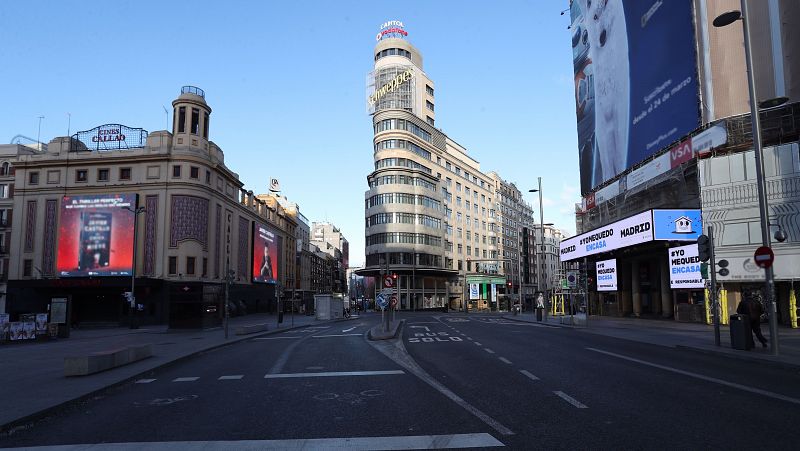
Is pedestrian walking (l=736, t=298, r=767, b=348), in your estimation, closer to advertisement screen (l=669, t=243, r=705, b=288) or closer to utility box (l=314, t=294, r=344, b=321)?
advertisement screen (l=669, t=243, r=705, b=288)

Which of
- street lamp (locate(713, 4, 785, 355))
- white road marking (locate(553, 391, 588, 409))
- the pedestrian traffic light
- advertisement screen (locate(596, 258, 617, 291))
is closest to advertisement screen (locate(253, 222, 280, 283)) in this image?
advertisement screen (locate(596, 258, 617, 291))

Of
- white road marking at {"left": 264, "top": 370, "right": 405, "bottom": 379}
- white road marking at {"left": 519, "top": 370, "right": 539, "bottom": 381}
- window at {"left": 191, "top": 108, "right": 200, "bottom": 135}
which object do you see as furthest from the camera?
window at {"left": 191, "top": 108, "right": 200, "bottom": 135}

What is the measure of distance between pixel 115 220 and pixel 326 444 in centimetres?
5009

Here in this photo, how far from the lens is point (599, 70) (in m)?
43.4

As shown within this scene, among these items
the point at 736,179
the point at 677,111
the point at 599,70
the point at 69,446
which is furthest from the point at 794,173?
the point at 69,446

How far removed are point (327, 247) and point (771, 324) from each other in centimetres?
15948

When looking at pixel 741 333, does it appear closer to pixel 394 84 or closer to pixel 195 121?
pixel 195 121

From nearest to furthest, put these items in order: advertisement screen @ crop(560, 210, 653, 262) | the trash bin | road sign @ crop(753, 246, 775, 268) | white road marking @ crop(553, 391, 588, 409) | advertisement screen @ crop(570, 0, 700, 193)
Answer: white road marking @ crop(553, 391, 588, 409) → road sign @ crop(753, 246, 775, 268) → the trash bin → advertisement screen @ crop(570, 0, 700, 193) → advertisement screen @ crop(560, 210, 653, 262)

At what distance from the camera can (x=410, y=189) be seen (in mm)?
85625

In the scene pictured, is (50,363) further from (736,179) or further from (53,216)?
(53,216)

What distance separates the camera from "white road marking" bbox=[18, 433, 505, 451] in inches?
242

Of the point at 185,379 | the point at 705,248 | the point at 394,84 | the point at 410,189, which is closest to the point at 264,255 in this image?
the point at 410,189

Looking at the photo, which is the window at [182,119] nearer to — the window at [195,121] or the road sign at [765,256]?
the window at [195,121]

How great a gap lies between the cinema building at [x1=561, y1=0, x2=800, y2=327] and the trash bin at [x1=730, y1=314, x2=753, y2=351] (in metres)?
7.68
